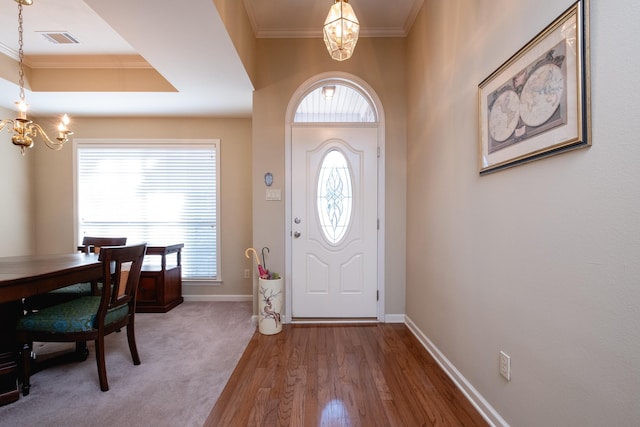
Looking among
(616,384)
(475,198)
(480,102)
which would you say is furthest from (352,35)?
(616,384)

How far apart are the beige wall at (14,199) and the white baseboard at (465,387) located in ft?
16.9

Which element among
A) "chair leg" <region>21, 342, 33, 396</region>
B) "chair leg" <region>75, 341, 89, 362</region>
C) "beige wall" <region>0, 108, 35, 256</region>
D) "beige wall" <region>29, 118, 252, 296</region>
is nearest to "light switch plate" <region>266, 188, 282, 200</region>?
"beige wall" <region>29, 118, 252, 296</region>

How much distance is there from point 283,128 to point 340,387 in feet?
8.01

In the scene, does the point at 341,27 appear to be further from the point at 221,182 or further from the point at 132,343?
the point at 221,182

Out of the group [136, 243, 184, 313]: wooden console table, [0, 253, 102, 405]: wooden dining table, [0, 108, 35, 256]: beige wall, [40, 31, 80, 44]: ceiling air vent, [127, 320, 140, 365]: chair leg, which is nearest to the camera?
[0, 253, 102, 405]: wooden dining table

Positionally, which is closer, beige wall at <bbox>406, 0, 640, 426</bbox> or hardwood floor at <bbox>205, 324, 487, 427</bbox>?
beige wall at <bbox>406, 0, 640, 426</bbox>

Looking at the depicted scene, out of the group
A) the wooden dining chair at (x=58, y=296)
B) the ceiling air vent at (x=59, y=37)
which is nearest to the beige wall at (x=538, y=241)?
the wooden dining chair at (x=58, y=296)

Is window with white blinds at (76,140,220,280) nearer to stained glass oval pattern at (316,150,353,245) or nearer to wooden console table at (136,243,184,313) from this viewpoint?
wooden console table at (136,243,184,313)

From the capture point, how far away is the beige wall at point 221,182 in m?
4.04

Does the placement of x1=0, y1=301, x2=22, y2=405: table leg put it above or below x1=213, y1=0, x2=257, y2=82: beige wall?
below

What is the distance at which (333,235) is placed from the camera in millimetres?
3158

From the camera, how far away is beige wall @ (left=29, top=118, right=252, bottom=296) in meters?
4.04

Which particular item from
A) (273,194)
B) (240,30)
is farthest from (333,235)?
(240,30)

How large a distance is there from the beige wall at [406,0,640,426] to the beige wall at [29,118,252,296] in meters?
2.61
